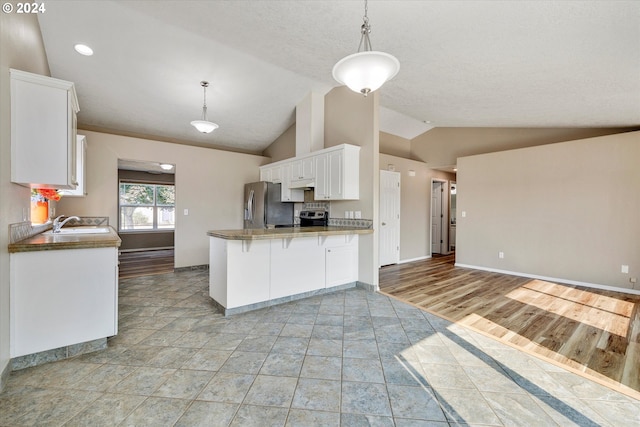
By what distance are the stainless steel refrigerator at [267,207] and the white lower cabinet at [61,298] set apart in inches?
119

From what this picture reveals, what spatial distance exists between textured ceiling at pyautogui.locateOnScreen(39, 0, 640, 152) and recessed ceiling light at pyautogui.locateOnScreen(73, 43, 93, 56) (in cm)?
7

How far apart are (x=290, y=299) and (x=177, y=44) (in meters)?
3.56

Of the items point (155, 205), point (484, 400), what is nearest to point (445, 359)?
point (484, 400)

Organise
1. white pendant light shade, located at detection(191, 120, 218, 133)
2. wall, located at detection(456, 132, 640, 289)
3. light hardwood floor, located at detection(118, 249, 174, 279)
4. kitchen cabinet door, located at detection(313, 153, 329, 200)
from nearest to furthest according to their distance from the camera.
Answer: white pendant light shade, located at detection(191, 120, 218, 133) < wall, located at detection(456, 132, 640, 289) < kitchen cabinet door, located at detection(313, 153, 329, 200) < light hardwood floor, located at detection(118, 249, 174, 279)

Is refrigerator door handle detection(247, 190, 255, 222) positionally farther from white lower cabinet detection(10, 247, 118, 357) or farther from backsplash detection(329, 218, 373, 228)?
white lower cabinet detection(10, 247, 118, 357)

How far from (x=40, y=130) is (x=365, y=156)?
11.4 ft

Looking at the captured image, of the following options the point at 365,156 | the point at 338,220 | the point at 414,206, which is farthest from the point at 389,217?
the point at 365,156

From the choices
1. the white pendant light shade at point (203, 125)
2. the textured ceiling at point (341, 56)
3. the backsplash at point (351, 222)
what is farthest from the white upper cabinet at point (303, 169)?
the white pendant light shade at point (203, 125)

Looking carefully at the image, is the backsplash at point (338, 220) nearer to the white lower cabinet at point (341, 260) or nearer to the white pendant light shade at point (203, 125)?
the white lower cabinet at point (341, 260)

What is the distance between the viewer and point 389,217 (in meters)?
5.65

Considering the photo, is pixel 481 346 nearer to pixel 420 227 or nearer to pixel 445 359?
pixel 445 359

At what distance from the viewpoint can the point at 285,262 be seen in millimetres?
3297

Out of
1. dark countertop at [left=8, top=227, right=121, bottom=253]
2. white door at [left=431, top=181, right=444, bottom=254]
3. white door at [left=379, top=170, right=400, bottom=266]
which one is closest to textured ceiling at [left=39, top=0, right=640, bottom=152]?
white door at [left=379, top=170, right=400, bottom=266]

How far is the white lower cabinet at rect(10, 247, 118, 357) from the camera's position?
75.0 inches
